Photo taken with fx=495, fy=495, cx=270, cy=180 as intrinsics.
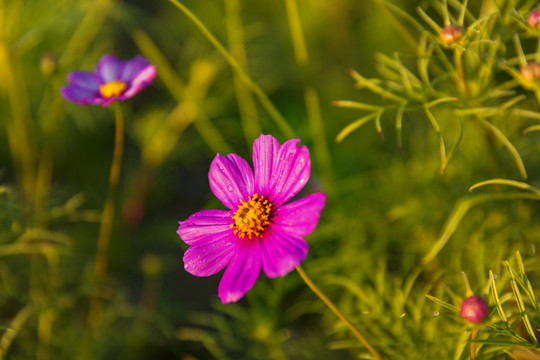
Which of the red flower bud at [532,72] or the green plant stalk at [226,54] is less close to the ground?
the green plant stalk at [226,54]

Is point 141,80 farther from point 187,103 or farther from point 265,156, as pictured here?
point 187,103

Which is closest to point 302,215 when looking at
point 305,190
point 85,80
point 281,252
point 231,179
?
point 281,252

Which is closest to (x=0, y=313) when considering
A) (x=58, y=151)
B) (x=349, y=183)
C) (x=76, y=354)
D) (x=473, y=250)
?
(x=76, y=354)

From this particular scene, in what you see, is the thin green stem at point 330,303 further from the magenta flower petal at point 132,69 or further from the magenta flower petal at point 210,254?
the magenta flower petal at point 132,69

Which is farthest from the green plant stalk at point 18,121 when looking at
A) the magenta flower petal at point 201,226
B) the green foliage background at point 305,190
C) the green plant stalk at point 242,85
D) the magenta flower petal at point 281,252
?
the magenta flower petal at point 281,252

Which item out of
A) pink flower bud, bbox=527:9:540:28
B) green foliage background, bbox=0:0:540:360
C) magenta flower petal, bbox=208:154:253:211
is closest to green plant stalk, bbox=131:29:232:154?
green foliage background, bbox=0:0:540:360

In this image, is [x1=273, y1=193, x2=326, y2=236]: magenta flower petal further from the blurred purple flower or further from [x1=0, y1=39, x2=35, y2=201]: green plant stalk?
[x1=0, y1=39, x2=35, y2=201]: green plant stalk
